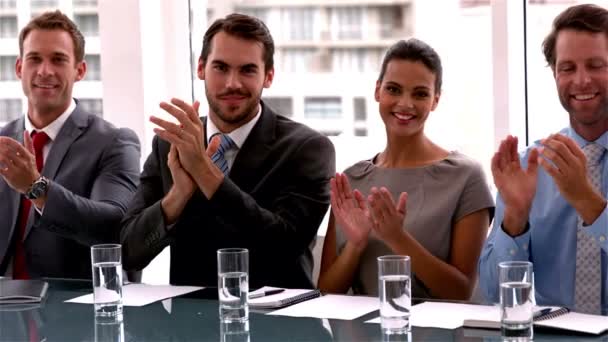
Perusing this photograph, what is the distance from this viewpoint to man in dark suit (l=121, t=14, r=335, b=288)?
Result: 320 centimetres

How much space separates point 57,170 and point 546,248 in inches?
73.1

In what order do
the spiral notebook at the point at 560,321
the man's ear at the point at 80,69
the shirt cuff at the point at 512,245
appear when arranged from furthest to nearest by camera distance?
the man's ear at the point at 80,69
the shirt cuff at the point at 512,245
the spiral notebook at the point at 560,321

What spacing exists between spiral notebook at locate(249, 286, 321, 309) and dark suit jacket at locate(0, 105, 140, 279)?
1.11 meters

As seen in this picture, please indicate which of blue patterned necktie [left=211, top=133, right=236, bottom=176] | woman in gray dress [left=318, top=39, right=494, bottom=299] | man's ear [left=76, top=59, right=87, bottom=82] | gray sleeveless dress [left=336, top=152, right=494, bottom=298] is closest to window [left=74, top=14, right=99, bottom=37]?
man's ear [left=76, top=59, right=87, bottom=82]

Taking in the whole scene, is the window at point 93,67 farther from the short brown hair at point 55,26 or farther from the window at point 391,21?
the window at point 391,21

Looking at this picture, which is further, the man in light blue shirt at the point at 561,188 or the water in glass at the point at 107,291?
the man in light blue shirt at the point at 561,188

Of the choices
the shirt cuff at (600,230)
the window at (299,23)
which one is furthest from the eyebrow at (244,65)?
the shirt cuff at (600,230)

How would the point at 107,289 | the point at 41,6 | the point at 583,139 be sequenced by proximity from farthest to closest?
the point at 41,6
the point at 583,139
the point at 107,289

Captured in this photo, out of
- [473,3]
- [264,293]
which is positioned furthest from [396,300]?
[473,3]

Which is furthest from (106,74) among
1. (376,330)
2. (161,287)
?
(376,330)

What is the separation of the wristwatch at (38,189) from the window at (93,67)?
1.36m

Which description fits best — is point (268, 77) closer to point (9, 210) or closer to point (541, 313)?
point (9, 210)

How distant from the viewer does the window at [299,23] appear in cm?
443

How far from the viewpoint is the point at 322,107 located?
4.43m
